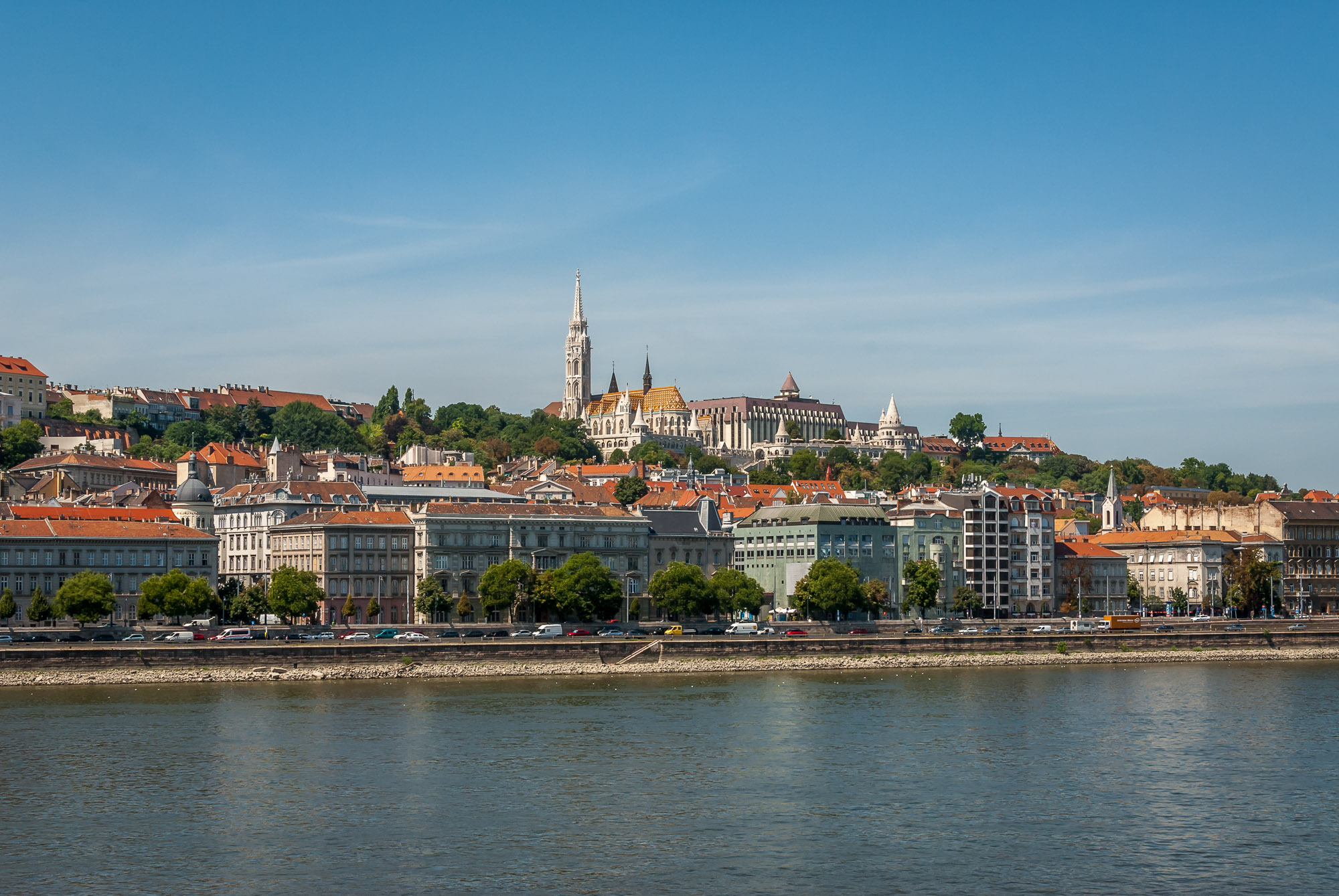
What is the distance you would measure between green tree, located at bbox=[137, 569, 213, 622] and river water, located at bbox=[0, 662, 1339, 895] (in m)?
16.5

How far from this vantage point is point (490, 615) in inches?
3236

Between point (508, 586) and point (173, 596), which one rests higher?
point (508, 586)

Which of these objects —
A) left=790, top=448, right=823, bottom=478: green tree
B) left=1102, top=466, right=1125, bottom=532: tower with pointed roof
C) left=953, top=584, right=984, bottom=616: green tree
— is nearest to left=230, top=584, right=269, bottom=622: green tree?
left=953, top=584, right=984, bottom=616: green tree

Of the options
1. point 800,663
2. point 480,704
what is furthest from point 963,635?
point 480,704

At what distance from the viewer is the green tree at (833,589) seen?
280ft

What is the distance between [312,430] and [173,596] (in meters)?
98.1

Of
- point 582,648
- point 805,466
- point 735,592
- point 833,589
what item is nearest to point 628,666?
point 582,648

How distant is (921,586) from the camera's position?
92188mm

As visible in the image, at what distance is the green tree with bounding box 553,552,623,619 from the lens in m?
78.5

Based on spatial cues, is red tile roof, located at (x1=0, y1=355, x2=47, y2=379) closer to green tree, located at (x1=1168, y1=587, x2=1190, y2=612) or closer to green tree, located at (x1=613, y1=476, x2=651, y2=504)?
green tree, located at (x1=613, y1=476, x2=651, y2=504)

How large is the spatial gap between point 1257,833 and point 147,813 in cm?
2182

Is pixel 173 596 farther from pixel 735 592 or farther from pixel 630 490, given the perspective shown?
pixel 630 490

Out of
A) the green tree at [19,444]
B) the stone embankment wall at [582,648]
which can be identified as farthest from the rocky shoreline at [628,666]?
the green tree at [19,444]

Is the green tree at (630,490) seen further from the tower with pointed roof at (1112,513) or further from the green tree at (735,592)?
the green tree at (735,592)
